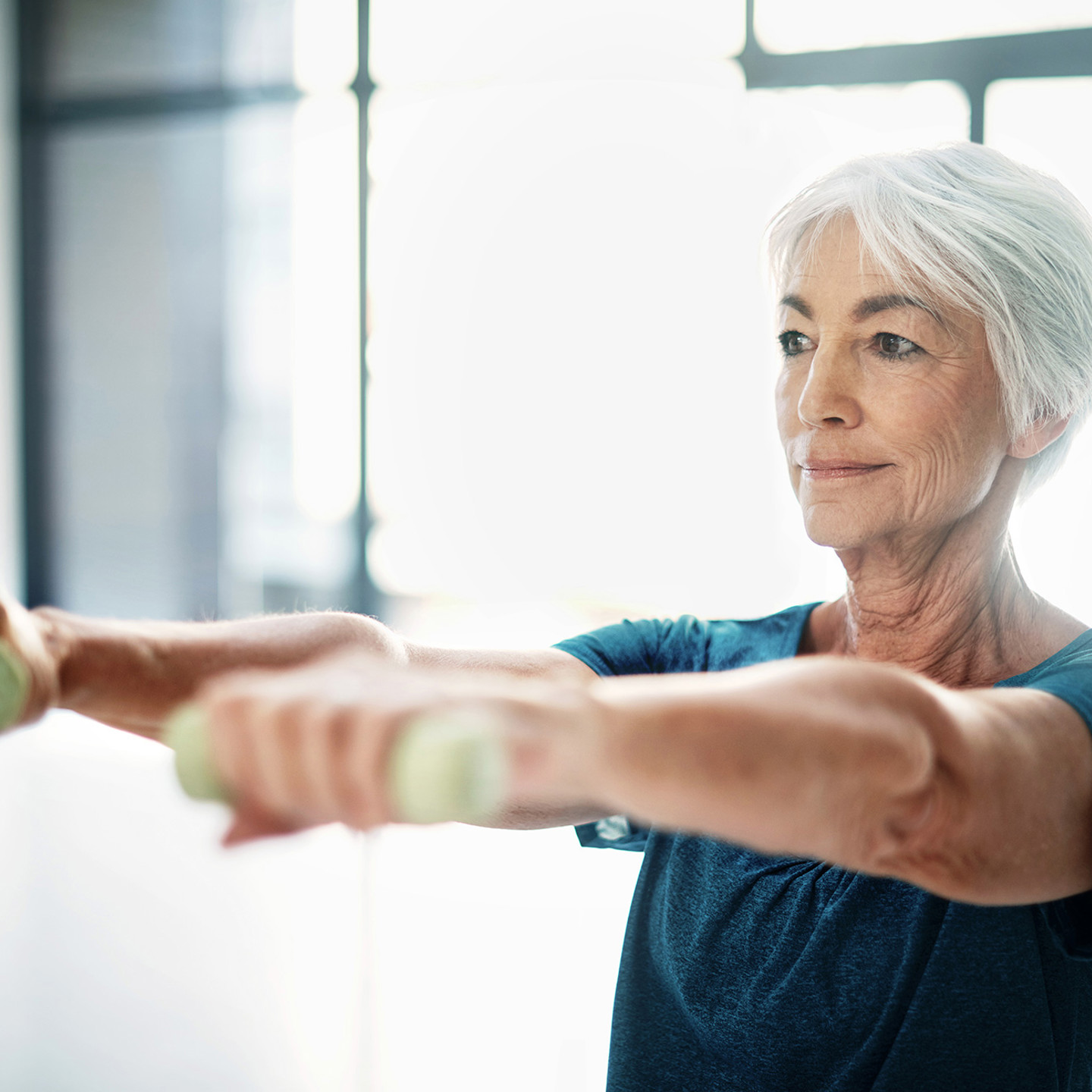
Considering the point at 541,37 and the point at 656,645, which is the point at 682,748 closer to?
the point at 656,645

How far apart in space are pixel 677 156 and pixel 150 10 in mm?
2488

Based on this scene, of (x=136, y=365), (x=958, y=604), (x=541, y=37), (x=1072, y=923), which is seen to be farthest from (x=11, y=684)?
(x=136, y=365)

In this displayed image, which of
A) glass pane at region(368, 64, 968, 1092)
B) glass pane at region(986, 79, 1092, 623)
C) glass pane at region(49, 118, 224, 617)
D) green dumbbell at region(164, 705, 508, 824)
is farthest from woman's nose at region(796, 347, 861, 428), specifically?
glass pane at region(49, 118, 224, 617)

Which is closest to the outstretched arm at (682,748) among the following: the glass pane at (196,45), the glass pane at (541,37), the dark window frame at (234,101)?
the dark window frame at (234,101)

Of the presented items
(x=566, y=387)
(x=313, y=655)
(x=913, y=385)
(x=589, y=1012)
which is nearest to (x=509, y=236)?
(x=566, y=387)

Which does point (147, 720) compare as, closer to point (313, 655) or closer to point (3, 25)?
point (313, 655)

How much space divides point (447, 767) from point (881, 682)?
229 mm

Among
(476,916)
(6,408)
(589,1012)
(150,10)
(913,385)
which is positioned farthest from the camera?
(6,408)

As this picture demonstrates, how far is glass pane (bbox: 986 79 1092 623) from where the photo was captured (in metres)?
2.70

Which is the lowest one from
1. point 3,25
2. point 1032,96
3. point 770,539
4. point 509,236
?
point 770,539

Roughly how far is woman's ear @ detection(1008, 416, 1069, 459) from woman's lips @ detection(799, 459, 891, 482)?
142 millimetres

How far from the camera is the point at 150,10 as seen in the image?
4.32 metres

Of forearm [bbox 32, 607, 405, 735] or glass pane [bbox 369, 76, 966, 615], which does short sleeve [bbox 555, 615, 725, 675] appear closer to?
forearm [bbox 32, 607, 405, 735]

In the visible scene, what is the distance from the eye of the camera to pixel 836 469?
1.02 meters
